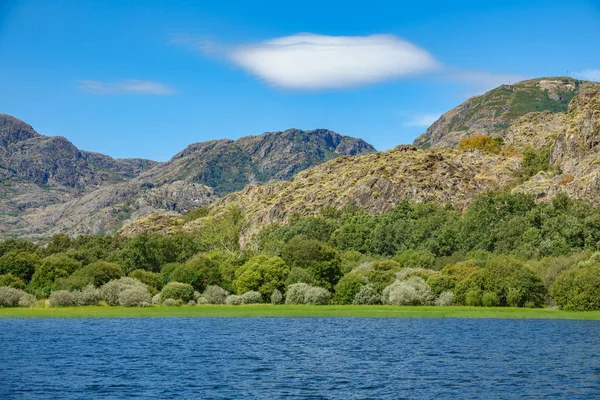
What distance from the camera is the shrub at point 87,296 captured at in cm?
12056

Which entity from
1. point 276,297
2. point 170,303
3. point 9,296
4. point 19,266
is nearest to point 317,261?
point 276,297

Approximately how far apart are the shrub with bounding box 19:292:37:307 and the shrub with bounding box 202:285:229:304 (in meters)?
30.5

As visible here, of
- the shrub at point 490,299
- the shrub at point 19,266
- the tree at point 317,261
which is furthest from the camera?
the shrub at point 19,266

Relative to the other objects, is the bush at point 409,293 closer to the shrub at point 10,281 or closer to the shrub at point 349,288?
the shrub at point 349,288

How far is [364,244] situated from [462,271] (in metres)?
68.5

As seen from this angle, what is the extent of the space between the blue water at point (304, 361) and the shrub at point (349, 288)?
3382cm

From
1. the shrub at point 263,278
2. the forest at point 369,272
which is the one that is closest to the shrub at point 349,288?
the forest at point 369,272

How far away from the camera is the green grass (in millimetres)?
100812

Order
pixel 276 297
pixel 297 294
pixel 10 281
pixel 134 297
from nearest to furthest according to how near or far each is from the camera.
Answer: pixel 134 297
pixel 297 294
pixel 276 297
pixel 10 281

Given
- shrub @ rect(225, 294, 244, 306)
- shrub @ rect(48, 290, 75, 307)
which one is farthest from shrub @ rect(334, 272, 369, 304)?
shrub @ rect(48, 290, 75, 307)

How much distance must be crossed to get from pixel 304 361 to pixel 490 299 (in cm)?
6270

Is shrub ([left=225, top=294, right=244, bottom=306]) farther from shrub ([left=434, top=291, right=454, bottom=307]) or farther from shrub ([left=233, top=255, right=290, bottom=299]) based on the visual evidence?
shrub ([left=434, top=291, right=454, bottom=307])

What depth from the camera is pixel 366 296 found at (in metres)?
122

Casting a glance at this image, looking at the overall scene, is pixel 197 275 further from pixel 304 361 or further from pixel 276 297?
pixel 304 361
